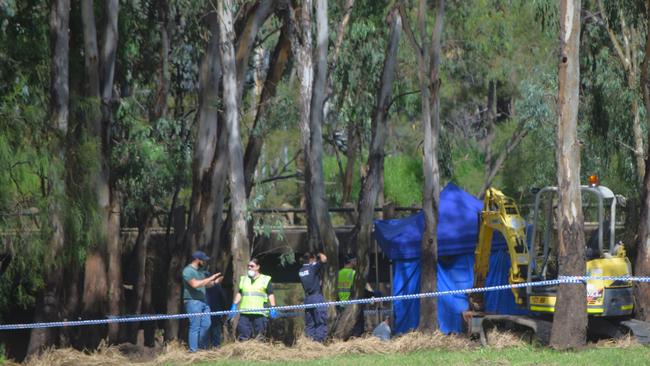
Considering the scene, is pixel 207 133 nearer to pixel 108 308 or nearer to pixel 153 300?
pixel 108 308

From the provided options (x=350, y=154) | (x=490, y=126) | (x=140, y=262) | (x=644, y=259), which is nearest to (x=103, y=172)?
(x=140, y=262)

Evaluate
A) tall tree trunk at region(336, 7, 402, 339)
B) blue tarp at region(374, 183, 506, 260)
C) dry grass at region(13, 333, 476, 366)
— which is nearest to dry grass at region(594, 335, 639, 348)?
A: dry grass at region(13, 333, 476, 366)

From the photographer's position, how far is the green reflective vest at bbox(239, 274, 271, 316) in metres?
17.3

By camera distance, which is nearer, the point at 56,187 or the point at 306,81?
the point at 56,187

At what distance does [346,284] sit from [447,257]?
2938mm

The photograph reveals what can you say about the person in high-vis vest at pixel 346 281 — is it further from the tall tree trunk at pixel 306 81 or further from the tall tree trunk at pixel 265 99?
the tall tree trunk at pixel 265 99

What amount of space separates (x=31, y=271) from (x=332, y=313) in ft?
19.7

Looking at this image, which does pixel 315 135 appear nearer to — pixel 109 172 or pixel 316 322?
pixel 109 172

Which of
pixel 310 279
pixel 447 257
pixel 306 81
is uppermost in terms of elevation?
pixel 306 81

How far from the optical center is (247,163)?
25781 millimetres

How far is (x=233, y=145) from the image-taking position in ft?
71.8

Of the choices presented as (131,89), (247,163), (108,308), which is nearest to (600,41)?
(247,163)

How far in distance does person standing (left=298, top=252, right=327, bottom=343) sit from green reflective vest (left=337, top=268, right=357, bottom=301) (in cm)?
258

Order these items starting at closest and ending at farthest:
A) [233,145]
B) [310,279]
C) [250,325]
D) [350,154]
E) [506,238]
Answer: [250,325]
[506,238]
[310,279]
[233,145]
[350,154]
